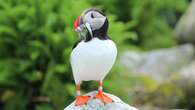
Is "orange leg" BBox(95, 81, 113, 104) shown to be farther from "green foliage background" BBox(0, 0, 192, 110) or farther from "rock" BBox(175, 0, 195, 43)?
"rock" BBox(175, 0, 195, 43)

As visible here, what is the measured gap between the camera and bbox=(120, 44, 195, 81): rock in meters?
9.68

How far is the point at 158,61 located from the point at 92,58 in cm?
607

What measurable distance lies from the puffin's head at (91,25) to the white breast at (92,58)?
41 millimetres

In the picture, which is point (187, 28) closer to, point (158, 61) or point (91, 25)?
point (158, 61)

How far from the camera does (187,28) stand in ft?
35.7

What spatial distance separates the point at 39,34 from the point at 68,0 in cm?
70

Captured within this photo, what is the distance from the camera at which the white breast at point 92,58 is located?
402cm

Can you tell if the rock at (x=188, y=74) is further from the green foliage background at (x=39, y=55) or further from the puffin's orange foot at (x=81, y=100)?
the puffin's orange foot at (x=81, y=100)

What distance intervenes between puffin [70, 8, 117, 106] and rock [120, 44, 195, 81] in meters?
5.44

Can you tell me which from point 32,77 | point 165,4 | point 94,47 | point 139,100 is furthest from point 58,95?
point 165,4

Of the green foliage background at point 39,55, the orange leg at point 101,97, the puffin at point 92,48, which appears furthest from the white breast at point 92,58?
the green foliage background at point 39,55

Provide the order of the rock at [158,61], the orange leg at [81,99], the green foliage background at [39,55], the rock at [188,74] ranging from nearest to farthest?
the orange leg at [81,99], the green foliage background at [39,55], the rock at [188,74], the rock at [158,61]

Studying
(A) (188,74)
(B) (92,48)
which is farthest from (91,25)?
(A) (188,74)

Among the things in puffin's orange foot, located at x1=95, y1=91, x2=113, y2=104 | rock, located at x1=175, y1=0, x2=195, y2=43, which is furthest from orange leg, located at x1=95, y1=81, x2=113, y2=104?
rock, located at x1=175, y1=0, x2=195, y2=43
